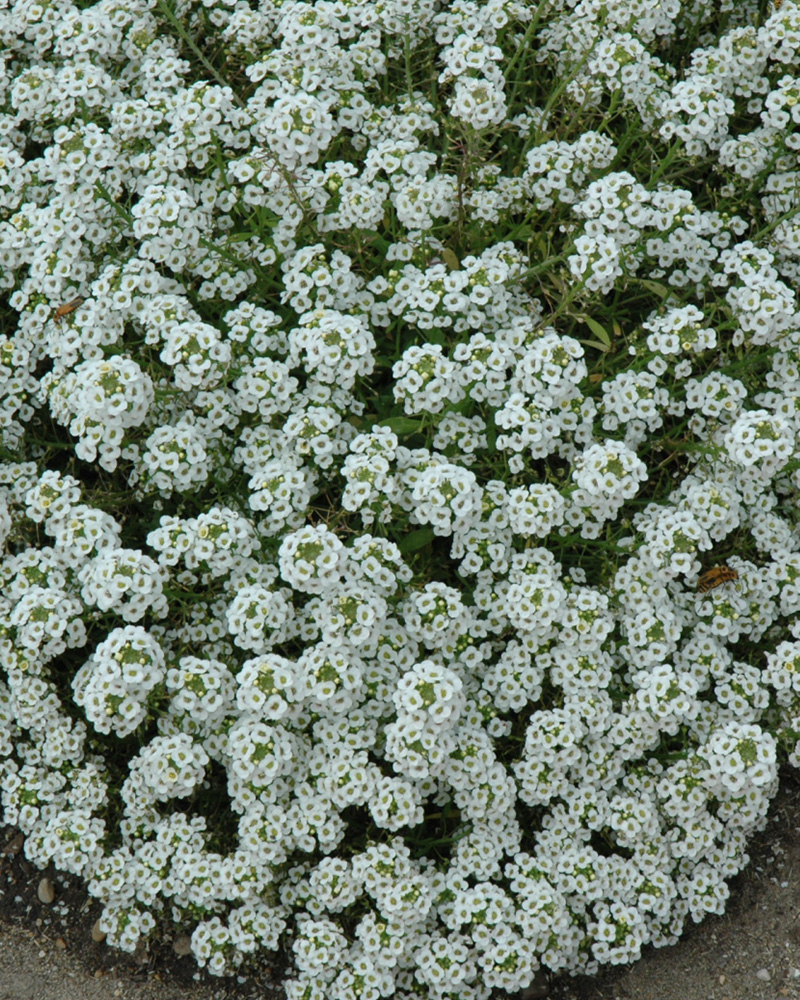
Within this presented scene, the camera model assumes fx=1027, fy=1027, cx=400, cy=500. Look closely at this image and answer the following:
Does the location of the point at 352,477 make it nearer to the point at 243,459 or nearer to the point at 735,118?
the point at 243,459

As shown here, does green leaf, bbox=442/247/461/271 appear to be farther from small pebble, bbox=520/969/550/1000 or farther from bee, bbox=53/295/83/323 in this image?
small pebble, bbox=520/969/550/1000

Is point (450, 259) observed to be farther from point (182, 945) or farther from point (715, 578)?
point (182, 945)

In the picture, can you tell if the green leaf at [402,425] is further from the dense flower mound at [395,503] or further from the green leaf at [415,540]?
the green leaf at [415,540]

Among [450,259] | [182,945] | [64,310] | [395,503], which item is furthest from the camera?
[450,259]

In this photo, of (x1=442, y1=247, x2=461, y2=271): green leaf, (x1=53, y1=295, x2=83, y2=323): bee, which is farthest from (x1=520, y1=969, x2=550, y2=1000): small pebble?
(x1=53, y1=295, x2=83, y2=323): bee

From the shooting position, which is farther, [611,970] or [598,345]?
[598,345]

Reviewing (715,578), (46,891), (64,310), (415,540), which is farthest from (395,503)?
(46,891)

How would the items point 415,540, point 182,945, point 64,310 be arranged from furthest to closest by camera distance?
point 64,310 → point 182,945 → point 415,540
